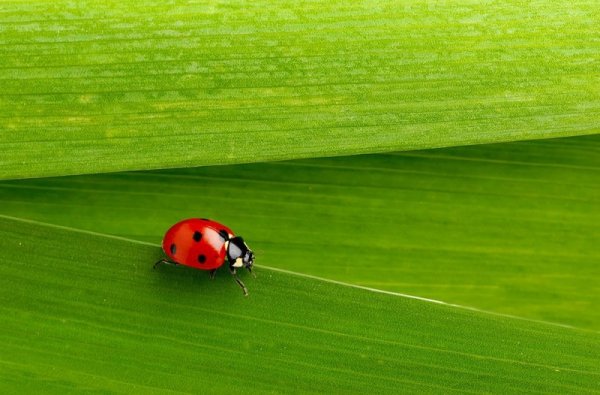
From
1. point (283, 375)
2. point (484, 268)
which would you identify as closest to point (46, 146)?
point (283, 375)

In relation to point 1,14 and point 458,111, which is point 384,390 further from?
point 1,14

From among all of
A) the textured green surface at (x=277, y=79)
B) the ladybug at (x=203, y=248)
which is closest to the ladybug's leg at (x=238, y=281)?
the ladybug at (x=203, y=248)

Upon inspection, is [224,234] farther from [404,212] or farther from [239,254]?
[404,212]

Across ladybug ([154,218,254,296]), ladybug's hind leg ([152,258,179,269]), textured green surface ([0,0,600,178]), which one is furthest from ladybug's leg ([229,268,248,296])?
textured green surface ([0,0,600,178])

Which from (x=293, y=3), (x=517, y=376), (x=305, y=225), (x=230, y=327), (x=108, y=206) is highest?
(x=293, y=3)

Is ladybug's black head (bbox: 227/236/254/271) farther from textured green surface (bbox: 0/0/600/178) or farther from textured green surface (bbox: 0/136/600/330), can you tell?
textured green surface (bbox: 0/0/600/178)

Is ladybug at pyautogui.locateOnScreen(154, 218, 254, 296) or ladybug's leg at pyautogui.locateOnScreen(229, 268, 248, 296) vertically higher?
ladybug at pyautogui.locateOnScreen(154, 218, 254, 296)
